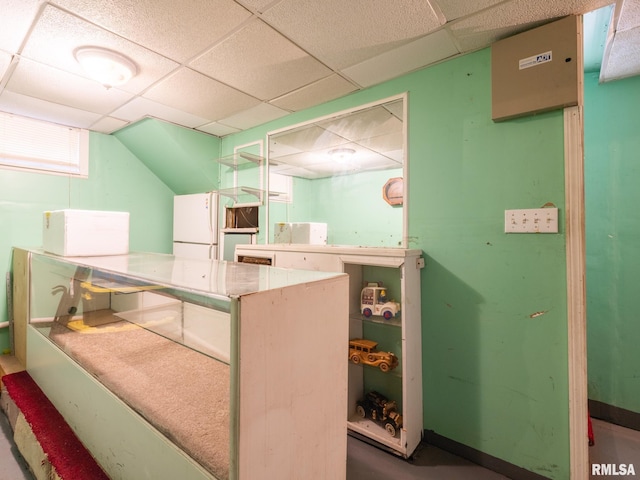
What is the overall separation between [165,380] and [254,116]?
246 centimetres

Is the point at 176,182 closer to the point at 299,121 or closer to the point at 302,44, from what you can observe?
the point at 299,121

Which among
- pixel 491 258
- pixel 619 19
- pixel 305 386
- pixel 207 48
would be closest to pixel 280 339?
pixel 305 386

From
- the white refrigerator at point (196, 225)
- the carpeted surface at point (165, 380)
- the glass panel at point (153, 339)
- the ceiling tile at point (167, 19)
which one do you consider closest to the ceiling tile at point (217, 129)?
the white refrigerator at point (196, 225)

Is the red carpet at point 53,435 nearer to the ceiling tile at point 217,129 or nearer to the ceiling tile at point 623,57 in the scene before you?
the ceiling tile at point 217,129

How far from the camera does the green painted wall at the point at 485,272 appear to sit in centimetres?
164

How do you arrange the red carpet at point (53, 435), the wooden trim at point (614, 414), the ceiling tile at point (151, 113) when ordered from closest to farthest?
1. the red carpet at point (53, 435)
2. the wooden trim at point (614, 414)
3. the ceiling tile at point (151, 113)

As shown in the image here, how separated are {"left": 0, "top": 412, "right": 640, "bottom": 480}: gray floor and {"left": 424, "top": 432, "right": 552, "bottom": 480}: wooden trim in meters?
0.03

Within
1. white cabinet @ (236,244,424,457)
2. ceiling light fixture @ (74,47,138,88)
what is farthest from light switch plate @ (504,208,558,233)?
ceiling light fixture @ (74,47,138,88)

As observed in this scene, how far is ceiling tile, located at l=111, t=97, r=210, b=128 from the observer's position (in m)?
2.71

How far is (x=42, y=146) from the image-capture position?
3006mm

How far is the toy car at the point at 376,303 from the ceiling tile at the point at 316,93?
Answer: 158cm

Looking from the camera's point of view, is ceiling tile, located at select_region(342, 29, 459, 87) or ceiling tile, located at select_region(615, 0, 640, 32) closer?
ceiling tile, located at select_region(615, 0, 640, 32)

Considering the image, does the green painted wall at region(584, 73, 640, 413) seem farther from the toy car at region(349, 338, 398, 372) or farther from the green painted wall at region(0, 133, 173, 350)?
the green painted wall at region(0, 133, 173, 350)

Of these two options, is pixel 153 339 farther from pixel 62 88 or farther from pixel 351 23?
pixel 351 23
